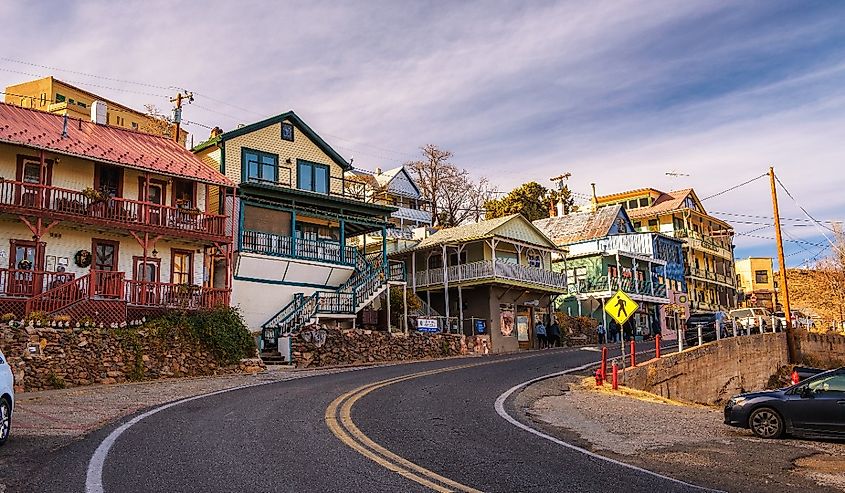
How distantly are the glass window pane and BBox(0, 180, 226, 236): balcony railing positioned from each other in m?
7.21

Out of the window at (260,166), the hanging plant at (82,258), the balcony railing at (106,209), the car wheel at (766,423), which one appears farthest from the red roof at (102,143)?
the car wheel at (766,423)

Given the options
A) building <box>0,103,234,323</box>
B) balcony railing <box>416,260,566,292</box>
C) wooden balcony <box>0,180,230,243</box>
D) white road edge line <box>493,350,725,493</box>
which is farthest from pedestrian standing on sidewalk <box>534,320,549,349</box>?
white road edge line <box>493,350,725,493</box>

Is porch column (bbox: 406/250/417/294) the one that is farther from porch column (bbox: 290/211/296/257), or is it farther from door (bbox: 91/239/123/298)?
door (bbox: 91/239/123/298)

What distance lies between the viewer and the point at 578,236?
5591 centimetres

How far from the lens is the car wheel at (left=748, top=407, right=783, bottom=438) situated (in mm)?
13016

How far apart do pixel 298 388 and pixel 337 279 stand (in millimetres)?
16851

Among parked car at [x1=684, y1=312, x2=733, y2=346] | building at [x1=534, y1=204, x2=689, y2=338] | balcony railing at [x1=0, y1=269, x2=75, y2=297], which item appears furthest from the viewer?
building at [x1=534, y1=204, x2=689, y2=338]

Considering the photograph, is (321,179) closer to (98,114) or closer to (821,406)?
(98,114)

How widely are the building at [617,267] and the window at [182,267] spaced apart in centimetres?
2370

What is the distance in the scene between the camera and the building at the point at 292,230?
31.4 meters

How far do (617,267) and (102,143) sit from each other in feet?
112

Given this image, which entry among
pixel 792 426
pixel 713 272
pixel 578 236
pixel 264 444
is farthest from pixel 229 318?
pixel 713 272

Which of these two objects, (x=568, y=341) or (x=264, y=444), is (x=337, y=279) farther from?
(x=264, y=444)

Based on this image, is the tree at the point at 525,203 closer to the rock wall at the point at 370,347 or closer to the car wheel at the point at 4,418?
the rock wall at the point at 370,347
